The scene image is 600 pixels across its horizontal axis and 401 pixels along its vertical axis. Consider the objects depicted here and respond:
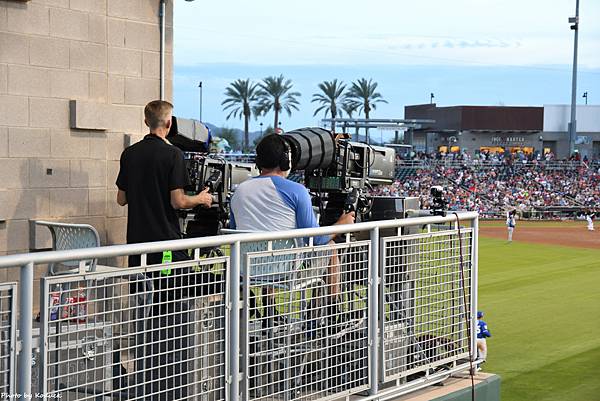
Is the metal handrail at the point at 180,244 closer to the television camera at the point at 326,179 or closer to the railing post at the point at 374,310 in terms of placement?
the railing post at the point at 374,310

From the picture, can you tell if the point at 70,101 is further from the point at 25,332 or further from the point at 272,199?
the point at 25,332

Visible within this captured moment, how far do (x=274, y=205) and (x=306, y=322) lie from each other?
931 mm

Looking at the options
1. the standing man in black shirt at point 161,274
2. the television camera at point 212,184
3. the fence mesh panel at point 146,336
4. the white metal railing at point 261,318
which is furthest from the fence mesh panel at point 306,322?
the television camera at point 212,184

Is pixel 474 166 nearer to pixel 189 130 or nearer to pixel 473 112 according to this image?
pixel 473 112

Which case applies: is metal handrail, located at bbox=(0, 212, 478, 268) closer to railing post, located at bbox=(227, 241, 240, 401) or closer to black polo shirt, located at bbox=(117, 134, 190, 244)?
railing post, located at bbox=(227, 241, 240, 401)

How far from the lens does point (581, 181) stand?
67.1 m

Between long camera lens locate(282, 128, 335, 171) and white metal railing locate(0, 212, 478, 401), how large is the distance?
82 centimetres

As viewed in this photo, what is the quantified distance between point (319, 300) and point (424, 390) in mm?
1439

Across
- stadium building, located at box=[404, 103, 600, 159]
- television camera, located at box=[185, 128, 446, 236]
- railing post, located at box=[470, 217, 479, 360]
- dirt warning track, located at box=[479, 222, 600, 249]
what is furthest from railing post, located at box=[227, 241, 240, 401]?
stadium building, located at box=[404, 103, 600, 159]

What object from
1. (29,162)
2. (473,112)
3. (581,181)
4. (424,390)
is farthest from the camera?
(473,112)

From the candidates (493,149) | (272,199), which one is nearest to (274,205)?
(272,199)

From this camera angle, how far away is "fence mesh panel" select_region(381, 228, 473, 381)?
5.95 metres

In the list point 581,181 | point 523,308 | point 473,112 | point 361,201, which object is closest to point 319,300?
point 361,201

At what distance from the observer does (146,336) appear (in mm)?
4297
